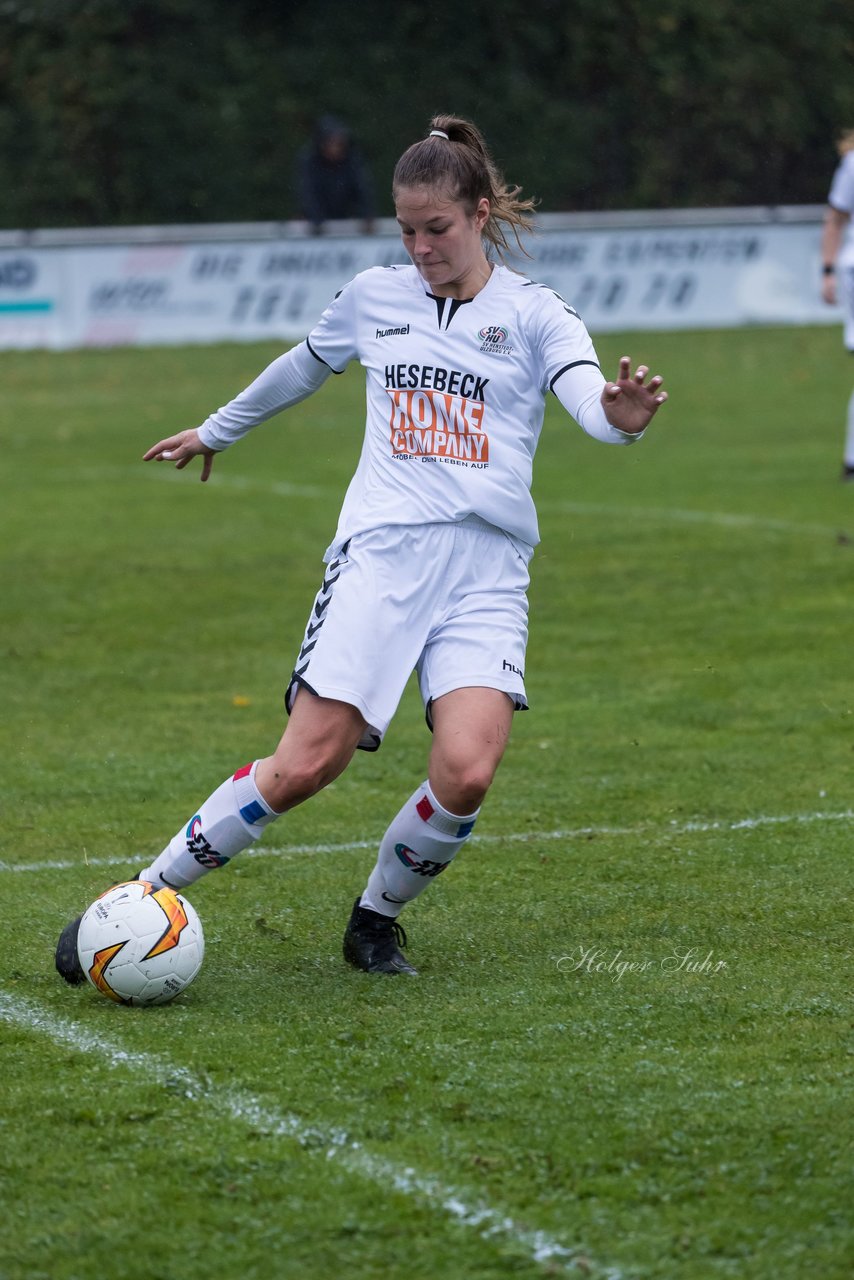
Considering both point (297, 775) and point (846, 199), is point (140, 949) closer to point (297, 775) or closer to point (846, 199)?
point (297, 775)

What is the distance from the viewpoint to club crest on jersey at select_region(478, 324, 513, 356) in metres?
4.75

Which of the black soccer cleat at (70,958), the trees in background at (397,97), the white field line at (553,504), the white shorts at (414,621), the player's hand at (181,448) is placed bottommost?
the black soccer cleat at (70,958)

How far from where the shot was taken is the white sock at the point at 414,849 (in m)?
4.73

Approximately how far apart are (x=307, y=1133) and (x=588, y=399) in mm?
1785

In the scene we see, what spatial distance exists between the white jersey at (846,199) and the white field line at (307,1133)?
404 inches

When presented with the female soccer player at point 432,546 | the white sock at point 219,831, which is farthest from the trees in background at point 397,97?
the white sock at point 219,831

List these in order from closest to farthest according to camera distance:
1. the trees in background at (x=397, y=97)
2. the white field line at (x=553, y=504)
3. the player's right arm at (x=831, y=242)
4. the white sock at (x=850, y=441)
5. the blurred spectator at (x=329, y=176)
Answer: the white field line at (x=553, y=504), the white sock at (x=850, y=441), the player's right arm at (x=831, y=242), the blurred spectator at (x=329, y=176), the trees in background at (x=397, y=97)

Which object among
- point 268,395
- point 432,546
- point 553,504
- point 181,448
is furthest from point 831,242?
point 432,546

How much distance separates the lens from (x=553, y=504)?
1318cm

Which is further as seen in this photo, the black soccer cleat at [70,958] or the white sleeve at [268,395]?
the white sleeve at [268,395]

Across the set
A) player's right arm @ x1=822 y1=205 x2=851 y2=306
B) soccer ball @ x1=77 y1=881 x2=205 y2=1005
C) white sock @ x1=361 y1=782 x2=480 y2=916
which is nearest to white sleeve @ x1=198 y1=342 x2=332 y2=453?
white sock @ x1=361 y1=782 x2=480 y2=916

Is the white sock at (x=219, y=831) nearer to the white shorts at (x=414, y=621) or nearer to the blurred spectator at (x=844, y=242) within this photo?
the white shorts at (x=414, y=621)

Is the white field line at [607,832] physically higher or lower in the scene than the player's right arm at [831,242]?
lower

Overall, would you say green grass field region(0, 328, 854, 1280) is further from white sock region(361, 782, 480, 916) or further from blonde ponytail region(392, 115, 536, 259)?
blonde ponytail region(392, 115, 536, 259)
